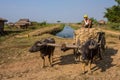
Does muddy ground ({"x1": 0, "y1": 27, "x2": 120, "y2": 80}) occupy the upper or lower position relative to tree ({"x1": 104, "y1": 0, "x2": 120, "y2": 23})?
lower

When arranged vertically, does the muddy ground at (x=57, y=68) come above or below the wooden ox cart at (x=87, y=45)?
below

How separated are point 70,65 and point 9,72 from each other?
3091 millimetres

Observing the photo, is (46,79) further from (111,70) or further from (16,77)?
(111,70)

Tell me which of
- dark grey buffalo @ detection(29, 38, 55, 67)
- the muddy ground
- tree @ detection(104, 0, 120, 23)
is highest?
tree @ detection(104, 0, 120, 23)

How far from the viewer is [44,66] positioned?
13617mm

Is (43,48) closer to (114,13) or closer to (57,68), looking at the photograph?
(57,68)

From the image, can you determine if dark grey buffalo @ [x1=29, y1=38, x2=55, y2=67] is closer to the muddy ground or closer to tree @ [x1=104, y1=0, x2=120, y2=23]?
the muddy ground

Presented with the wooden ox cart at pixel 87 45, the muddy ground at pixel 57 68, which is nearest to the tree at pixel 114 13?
the muddy ground at pixel 57 68

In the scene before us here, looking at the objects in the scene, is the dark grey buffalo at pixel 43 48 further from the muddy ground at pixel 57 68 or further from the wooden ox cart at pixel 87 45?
the muddy ground at pixel 57 68

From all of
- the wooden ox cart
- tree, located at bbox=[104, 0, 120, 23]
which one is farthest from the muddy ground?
tree, located at bbox=[104, 0, 120, 23]

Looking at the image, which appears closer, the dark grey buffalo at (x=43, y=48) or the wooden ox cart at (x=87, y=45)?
the wooden ox cart at (x=87, y=45)

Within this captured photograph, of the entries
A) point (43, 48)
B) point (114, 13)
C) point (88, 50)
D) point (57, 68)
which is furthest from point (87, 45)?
point (114, 13)

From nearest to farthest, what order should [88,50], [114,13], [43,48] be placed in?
[88,50], [43,48], [114,13]

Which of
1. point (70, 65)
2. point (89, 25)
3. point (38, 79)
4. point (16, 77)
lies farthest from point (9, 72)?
point (89, 25)
